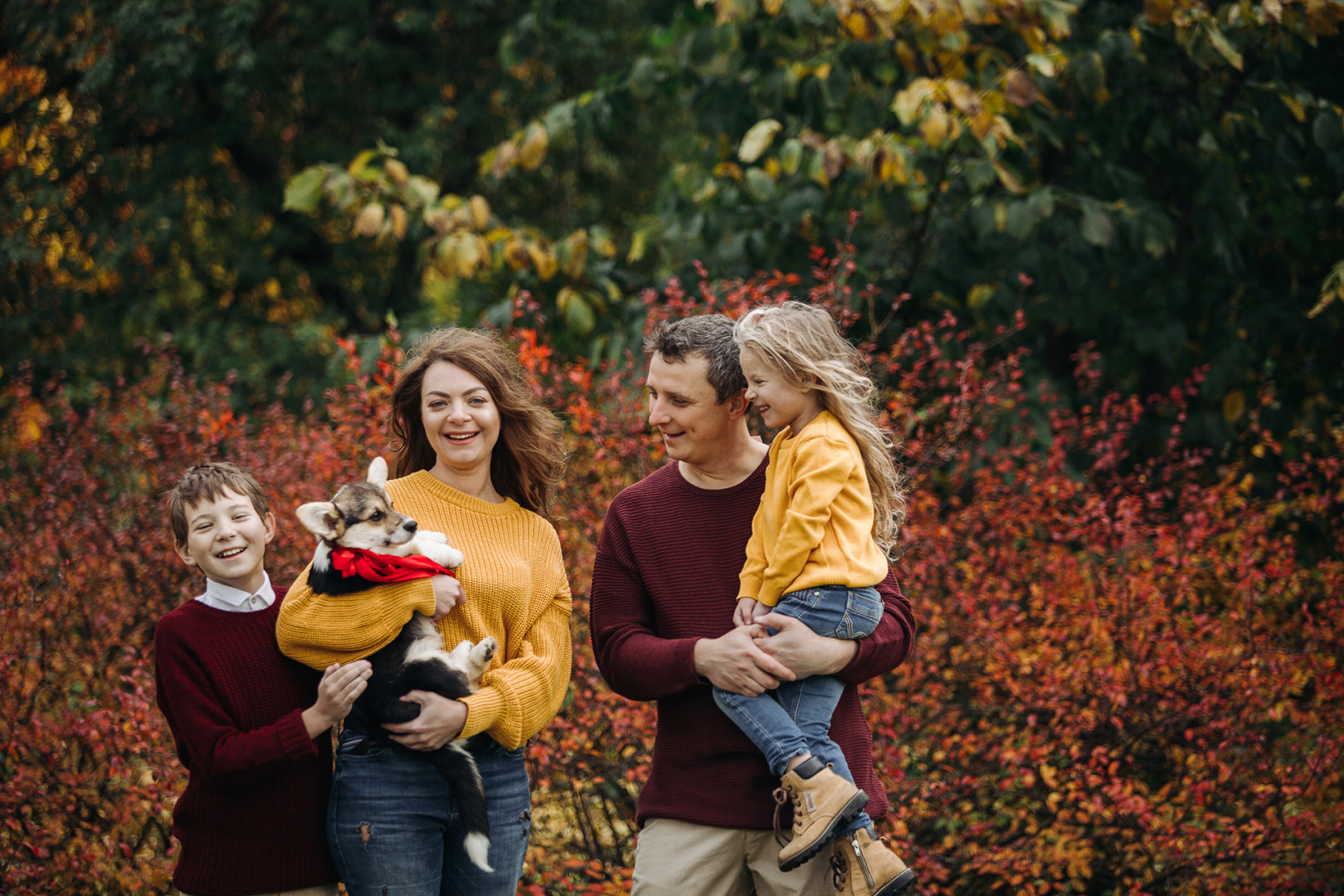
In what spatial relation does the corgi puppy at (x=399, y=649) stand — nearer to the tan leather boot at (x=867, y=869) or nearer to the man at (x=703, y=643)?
the man at (x=703, y=643)

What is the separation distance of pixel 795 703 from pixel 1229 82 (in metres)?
5.19

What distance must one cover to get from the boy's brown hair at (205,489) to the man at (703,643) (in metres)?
0.87

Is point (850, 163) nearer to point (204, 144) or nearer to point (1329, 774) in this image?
point (1329, 774)

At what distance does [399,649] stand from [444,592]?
6.5 inches

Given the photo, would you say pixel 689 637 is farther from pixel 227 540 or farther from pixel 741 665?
pixel 227 540

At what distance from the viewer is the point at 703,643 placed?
94.3 inches

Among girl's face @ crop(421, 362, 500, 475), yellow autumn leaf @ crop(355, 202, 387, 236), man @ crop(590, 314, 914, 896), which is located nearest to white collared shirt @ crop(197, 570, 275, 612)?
girl's face @ crop(421, 362, 500, 475)

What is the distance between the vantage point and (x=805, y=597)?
2400 millimetres

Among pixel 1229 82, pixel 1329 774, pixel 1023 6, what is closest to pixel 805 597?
pixel 1329 774

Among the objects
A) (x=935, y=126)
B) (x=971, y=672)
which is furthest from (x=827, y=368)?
(x=971, y=672)

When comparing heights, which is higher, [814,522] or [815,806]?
[814,522]

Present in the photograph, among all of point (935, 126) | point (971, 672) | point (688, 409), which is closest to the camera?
point (688, 409)

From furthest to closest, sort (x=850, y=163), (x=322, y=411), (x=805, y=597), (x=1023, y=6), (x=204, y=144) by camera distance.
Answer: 1. (x=204, y=144)
2. (x=322, y=411)
3. (x=850, y=163)
4. (x=1023, y=6)
5. (x=805, y=597)

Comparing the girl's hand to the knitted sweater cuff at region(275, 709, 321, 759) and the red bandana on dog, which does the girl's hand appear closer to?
the red bandana on dog
